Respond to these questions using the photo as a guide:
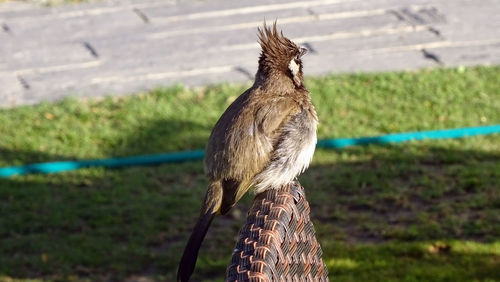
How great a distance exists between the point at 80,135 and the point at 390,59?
326cm

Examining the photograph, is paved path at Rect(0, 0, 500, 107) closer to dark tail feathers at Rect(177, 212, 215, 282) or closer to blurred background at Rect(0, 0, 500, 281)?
blurred background at Rect(0, 0, 500, 281)

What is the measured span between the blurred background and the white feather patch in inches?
61.8

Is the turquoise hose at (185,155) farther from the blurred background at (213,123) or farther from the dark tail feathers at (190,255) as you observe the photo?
the dark tail feathers at (190,255)

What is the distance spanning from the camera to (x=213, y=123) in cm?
788

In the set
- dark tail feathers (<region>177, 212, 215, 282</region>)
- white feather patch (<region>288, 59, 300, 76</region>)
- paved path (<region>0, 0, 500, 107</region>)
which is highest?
white feather patch (<region>288, 59, 300, 76</region>)

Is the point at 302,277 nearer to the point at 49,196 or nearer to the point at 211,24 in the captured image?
the point at 49,196

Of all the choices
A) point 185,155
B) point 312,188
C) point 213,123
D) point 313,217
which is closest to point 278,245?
point 313,217

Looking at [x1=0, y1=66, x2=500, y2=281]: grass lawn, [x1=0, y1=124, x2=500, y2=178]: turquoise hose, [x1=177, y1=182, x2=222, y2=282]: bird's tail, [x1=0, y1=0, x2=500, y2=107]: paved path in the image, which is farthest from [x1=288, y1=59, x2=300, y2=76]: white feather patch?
[x1=0, y1=0, x2=500, y2=107]: paved path

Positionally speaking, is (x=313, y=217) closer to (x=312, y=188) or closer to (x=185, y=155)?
(x=312, y=188)

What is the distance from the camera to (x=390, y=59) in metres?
9.23

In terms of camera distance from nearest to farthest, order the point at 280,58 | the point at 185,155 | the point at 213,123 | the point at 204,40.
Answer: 1. the point at 280,58
2. the point at 185,155
3. the point at 213,123
4. the point at 204,40

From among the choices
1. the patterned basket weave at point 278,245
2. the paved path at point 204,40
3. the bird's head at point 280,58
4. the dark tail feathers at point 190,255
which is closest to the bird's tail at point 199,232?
the dark tail feathers at point 190,255

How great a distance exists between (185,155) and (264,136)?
3113mm

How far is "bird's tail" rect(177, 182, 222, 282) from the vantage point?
3707 mm
